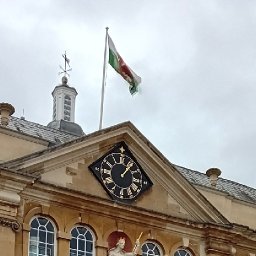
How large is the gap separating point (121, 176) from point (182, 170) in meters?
7.57

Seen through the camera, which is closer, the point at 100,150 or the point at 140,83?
the point at 100,150

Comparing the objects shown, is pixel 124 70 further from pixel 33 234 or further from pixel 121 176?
pixel 33 234

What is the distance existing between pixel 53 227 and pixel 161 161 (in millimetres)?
6123

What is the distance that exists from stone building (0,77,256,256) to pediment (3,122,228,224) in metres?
0.04

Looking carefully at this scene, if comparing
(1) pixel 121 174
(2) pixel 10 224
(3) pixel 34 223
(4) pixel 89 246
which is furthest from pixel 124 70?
(2) pixel 10 224

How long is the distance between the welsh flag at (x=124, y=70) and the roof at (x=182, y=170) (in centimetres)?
356

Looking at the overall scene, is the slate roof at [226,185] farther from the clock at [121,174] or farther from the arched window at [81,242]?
the arched window at [81,242]

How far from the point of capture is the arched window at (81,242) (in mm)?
35281

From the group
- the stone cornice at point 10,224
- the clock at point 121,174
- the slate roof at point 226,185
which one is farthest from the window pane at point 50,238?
the slate roof at point 226,185

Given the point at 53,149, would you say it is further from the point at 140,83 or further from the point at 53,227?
the point at 140,83

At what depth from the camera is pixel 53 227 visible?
35000mm

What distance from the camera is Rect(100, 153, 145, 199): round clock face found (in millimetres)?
36781

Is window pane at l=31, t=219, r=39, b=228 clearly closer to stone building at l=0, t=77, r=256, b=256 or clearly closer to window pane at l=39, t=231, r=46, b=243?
stone building at l=0, t=77, r=256, b=256

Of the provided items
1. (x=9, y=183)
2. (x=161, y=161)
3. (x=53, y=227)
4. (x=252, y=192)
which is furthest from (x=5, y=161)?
(x=252, y=192)
